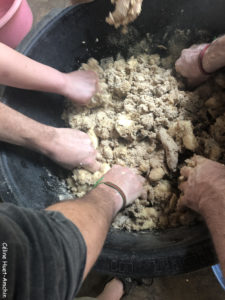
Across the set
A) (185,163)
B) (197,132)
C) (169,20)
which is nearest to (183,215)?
(185,163)

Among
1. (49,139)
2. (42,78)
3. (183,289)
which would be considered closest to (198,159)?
(49,139)

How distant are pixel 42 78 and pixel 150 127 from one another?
41cm

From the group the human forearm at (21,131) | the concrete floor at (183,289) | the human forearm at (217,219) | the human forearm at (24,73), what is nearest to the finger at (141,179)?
the human forearm at (217,219)

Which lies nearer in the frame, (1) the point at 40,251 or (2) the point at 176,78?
(1) the point at 40,251

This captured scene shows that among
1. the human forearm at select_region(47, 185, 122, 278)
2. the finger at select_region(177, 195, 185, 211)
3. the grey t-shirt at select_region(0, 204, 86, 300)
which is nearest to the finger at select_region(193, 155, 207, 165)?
the finger at select_region(177, 195, 185, 211)

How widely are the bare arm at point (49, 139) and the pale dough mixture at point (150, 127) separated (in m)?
0.05

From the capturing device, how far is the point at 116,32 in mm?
955

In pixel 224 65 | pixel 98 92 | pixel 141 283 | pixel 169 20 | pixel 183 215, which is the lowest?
pixel 141 283

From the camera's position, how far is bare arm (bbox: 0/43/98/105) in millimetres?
800

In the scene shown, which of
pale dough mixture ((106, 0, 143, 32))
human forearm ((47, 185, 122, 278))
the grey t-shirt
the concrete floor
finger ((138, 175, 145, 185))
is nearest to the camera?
the grey t-shirt

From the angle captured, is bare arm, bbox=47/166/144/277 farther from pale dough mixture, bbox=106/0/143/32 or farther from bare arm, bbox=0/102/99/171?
pale dough mixture, bbox=106/0/143/32

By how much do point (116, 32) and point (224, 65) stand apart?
0.42m

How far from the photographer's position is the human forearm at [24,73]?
0.80m

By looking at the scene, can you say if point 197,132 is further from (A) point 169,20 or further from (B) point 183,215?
(A) point 169,20
